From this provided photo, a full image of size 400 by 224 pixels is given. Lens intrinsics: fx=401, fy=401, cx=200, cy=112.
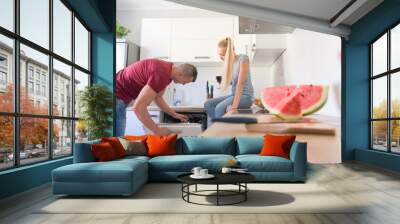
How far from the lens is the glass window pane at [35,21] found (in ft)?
15.6

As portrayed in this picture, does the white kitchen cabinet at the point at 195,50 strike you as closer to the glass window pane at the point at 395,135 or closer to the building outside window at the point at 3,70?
the glass window pane at the point at 395,135

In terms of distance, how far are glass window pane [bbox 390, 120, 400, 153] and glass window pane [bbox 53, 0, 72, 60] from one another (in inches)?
212

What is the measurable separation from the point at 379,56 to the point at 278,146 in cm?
319

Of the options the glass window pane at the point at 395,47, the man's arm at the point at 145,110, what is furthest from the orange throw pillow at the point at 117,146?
the glass window pane at the point at 395,47

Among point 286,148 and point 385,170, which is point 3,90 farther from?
point 385,170

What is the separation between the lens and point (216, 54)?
7.83 meters

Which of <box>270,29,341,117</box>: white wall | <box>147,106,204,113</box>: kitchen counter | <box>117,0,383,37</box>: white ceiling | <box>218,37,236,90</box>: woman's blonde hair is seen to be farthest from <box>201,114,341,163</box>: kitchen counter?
<box>117,0,383,37</box>: white ceiling

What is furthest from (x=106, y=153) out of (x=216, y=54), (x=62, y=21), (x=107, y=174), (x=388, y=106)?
(x=388, y=106)

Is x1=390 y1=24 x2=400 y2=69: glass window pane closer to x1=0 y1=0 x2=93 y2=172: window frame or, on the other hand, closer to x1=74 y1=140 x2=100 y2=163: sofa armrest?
x1=74 y1=140 x2=100 y2=163: sofa armrest

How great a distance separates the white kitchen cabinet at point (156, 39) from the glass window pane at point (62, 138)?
2.25 metres

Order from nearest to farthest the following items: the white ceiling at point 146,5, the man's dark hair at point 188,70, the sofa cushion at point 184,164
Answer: the sofa cushion at point 184,164 → the man's dark hair at point 188,70 → the white ceiling at point 146,5

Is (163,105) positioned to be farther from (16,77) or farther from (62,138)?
(16,77)

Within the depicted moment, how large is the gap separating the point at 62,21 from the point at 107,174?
2.89m

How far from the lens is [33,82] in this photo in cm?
500
